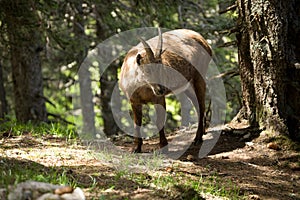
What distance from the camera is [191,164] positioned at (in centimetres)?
645

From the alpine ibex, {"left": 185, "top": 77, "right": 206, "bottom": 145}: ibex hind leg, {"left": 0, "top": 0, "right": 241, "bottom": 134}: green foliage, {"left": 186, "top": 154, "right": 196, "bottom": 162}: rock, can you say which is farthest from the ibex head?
{"left": 0, "top": 0, "right": 241, "bottom": 134}: green foliage

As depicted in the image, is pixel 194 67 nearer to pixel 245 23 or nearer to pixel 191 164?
pixel 245 23

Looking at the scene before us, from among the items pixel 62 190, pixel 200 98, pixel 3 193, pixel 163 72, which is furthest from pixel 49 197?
pixel 200 98

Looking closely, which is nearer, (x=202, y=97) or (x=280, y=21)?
(x=280, y=21)

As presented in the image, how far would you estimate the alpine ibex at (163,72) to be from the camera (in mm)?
6887

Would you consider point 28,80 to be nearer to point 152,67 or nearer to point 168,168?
point 152,67

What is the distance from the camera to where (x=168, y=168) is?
5953 millimetres

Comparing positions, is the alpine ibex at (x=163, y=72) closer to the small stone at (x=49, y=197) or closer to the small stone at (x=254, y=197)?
the small stone at (x=254, y=197)

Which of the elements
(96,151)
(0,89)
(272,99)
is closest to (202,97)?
(272,99)

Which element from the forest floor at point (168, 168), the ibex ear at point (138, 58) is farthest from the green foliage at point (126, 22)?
the ibex ear at point (138, 58)

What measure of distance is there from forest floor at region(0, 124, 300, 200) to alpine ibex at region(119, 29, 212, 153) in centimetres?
68

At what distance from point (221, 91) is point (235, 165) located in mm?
6141

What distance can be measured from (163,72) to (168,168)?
1706 millimetres

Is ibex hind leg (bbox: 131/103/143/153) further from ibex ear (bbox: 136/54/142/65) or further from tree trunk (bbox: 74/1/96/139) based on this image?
tree trunk (bbox: 74/1/96/139)
